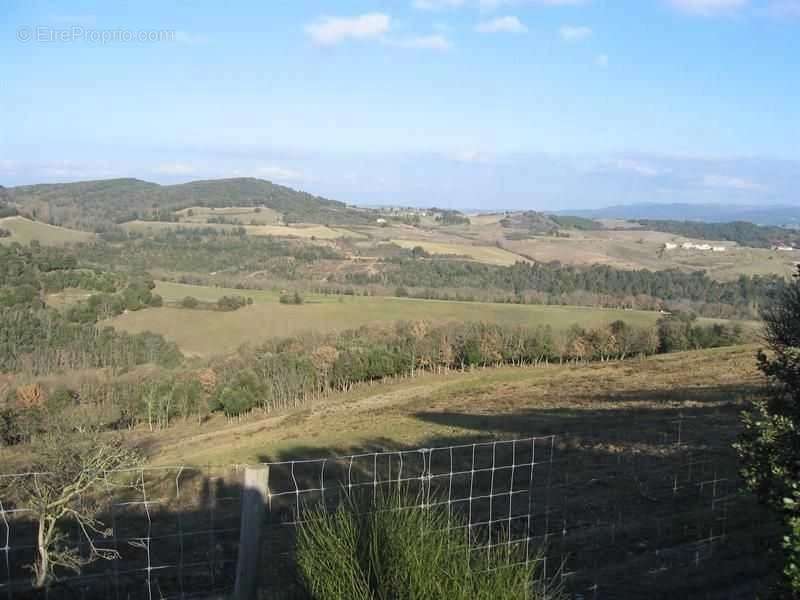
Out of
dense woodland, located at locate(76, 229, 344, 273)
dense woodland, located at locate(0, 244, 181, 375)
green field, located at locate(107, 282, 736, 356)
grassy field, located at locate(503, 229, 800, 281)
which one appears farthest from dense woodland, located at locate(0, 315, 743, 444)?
dense woodland, located at locate(76, 229, 344, 273)

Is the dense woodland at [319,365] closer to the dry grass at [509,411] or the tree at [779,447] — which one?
the dry grass at [509,411]

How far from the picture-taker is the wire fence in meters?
6.40

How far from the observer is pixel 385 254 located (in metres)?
96.0

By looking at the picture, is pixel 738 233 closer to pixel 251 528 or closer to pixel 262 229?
pixel 262 229

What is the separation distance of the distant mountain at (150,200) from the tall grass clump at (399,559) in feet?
351

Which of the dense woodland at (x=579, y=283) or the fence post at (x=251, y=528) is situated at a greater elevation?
the fence post at (x=251, y=528)

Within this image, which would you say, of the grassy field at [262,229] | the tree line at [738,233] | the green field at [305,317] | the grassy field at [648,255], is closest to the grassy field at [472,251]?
the grassy field at [648,255]

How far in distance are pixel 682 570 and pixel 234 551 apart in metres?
5.49

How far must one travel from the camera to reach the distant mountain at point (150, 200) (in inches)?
4338

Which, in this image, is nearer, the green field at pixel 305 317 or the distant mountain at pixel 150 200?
the green field at pixel 305 317

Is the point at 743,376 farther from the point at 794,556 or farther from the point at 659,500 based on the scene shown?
the point at 794,556

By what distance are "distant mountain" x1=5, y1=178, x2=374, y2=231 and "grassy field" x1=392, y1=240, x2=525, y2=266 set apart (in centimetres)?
2708

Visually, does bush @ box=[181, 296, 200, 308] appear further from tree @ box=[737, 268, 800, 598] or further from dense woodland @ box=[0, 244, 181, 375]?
tree @ box=[737, 268, 800, 598]

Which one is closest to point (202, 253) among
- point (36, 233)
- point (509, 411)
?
point (36, 233)
